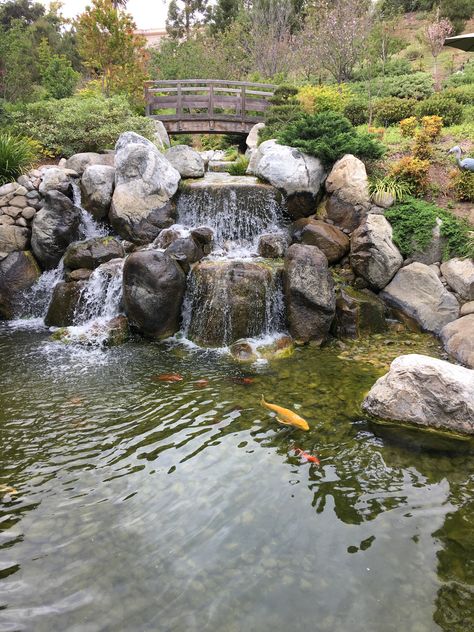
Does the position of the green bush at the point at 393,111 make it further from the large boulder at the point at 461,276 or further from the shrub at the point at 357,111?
the large boulder at the point at 461,276

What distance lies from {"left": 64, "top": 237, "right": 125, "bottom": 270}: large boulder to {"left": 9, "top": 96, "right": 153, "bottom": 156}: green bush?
4309 millimetres

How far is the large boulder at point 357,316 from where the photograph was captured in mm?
8516

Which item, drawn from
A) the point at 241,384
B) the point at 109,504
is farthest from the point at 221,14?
the point at 109,504

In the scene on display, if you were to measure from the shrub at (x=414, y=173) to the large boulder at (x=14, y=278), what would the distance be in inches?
335

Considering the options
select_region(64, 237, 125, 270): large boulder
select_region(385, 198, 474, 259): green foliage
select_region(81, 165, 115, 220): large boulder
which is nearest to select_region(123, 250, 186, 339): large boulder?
select_region(64, 237, 125, 270): large boulder

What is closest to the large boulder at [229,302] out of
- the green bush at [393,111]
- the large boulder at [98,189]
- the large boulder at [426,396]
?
the large boulder at [426,396]

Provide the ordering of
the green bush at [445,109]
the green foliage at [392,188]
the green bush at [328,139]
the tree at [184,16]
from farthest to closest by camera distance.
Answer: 1. the tree at [184,16]
2. the green bush at [445,109]
3. the green bush at [328,139]
4. the green foliage at [392,188]

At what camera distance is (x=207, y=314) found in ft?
27.5

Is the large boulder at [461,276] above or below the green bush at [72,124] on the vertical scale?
below

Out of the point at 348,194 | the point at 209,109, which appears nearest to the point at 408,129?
the point at 348,194

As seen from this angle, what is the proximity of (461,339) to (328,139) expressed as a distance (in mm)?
5602

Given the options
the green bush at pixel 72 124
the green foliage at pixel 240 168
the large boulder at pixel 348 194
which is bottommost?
the large boulder at pixel 348 194

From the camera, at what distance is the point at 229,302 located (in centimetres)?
837

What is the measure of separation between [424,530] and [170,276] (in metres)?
5.92
